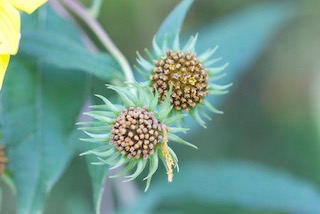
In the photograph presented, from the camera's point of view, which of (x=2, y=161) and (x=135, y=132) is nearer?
(x=135, y=132)

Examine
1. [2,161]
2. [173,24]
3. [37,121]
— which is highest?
[173,24]

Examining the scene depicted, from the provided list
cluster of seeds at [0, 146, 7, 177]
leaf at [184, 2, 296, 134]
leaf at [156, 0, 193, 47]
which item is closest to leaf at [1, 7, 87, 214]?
cluster of seeds at [0, 146, 7, 177]

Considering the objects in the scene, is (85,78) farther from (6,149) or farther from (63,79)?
(6,149)

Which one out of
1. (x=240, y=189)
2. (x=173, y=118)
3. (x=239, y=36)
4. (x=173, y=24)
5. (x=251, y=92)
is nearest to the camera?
(x=173, y=118)

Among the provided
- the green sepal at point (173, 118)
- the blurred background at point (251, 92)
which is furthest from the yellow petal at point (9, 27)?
the blurred background at point (251, 92)

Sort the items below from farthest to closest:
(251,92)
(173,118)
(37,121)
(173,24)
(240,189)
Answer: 1. (251,92)
2. (240,189)
3. (37,121)
4. (173,24)
5. (173,118)

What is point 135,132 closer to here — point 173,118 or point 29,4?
point 173,118

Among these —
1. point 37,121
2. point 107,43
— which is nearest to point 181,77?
point 107,43
